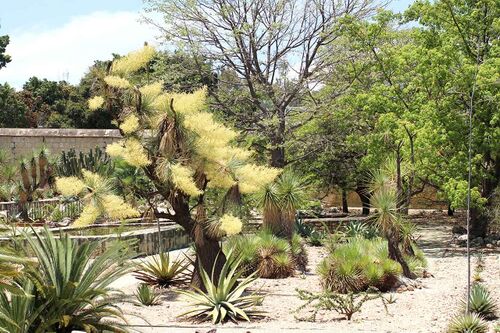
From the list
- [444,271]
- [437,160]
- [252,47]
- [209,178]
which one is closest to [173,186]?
[209,178]

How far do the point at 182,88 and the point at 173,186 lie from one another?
11.4 meters

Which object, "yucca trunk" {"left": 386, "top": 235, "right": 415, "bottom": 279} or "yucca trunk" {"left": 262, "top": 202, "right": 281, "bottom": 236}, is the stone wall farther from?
"yucca trunk" {"left": 386, "top": 235, "right": 415, "bottom": 279}

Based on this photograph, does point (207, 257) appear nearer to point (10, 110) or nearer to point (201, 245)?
point (201, 245)

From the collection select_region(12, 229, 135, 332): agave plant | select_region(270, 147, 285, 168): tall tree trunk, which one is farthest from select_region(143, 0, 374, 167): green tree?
select_region(12, 229, 135, 332): agave plant

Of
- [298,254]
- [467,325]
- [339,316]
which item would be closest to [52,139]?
[298,254]

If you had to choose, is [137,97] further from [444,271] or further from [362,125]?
[362,125]

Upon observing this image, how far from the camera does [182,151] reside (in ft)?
36.0

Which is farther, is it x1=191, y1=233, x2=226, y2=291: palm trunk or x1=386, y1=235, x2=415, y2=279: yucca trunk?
x1=386, y1=235, x2=415, y2=279: yucca trunk

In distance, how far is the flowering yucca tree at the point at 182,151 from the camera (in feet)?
35.5

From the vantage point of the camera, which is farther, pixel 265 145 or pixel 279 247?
pixel 265 145

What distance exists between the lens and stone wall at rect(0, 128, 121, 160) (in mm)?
30578

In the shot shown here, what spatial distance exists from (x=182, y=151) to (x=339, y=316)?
320 centimetres

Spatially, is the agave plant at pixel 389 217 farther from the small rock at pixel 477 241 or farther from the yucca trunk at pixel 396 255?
the small rock at pixel 477 241

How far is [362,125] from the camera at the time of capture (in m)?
22.8
